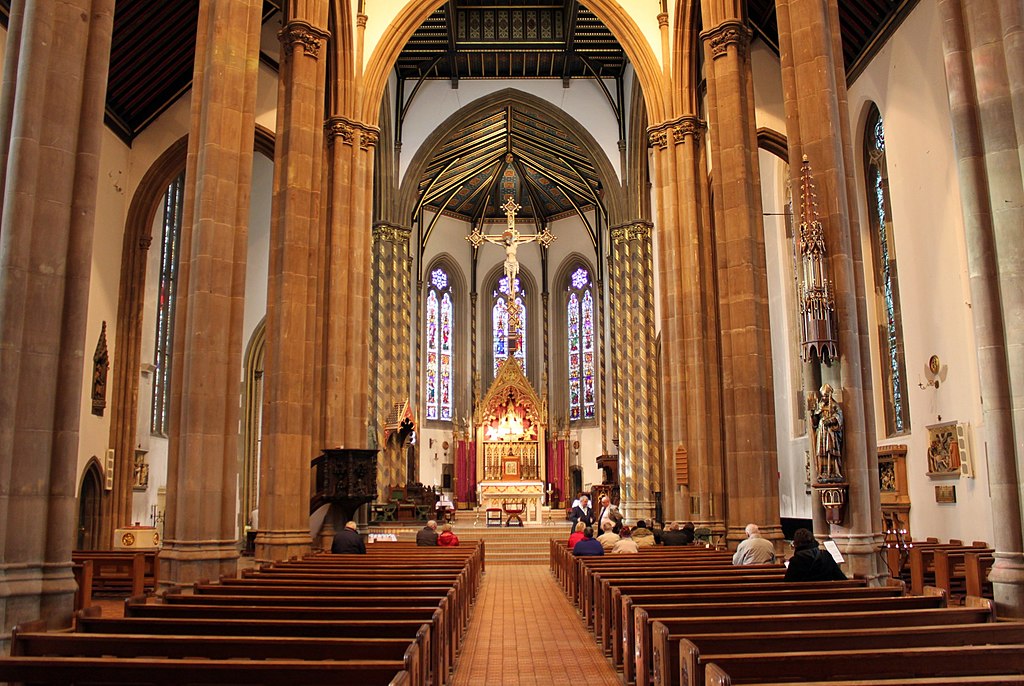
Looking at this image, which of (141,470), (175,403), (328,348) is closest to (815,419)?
(175,403)

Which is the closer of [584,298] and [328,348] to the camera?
[328,348]

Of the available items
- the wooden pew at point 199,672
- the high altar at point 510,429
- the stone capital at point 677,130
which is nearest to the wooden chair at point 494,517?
the high altar at point 510,429

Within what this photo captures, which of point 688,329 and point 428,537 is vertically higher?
point 688,329

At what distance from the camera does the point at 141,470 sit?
21.1 m

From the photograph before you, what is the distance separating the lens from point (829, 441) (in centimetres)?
1002

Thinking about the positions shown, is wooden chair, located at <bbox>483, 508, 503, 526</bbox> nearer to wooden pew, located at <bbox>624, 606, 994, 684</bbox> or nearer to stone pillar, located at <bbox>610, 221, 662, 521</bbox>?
stone pillar, located at <bbox>610, 221, 662, 521</bbox>

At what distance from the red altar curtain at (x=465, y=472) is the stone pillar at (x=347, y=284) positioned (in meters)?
18.1

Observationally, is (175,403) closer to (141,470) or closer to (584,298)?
(141,470)

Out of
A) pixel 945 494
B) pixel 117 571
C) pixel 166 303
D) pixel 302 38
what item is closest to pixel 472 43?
pixel 166 303

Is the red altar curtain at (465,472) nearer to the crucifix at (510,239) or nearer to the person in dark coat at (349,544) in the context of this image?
the crucifix at (510,239)

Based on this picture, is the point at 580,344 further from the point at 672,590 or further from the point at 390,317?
the point at 672,590

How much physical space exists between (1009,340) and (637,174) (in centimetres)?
2204

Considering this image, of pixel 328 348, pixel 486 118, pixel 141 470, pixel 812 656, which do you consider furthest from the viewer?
pixel 486 118

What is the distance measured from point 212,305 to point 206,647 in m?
6.33
